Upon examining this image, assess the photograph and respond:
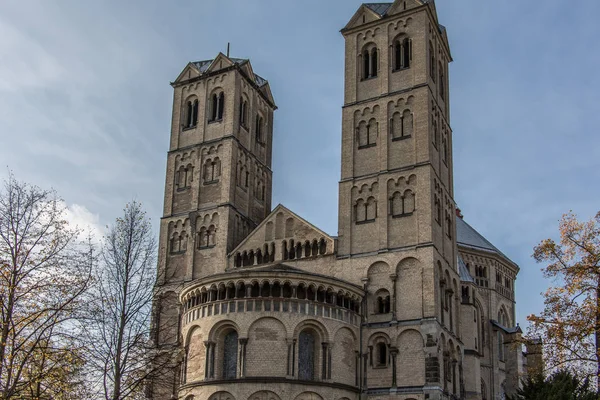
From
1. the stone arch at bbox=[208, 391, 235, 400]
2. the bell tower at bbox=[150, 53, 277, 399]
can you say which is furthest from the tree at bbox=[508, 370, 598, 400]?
the bell tower at bbox=[150, 53, 277, 399]

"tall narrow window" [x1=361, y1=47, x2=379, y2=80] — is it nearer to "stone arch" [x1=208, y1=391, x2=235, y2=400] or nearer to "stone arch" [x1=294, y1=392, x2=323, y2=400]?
"stone arch" [x1=294, y1=392, x2=323, y2=400]

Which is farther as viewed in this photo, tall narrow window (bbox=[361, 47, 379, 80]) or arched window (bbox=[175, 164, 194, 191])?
arched window (bbox=[175, 164, 194, 191])

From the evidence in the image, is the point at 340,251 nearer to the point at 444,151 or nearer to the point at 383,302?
the point at 383,302

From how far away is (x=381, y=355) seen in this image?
1694 inches

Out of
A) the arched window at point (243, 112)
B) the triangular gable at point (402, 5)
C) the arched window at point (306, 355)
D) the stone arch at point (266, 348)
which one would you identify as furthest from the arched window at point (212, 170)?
the arched window at point (306, 355)

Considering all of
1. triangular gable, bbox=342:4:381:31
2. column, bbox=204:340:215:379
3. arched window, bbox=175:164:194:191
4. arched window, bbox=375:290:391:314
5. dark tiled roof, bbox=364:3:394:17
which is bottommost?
column, bbox=204:340:215:379

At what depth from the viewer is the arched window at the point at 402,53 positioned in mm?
50219

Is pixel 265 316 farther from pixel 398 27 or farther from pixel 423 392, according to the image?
pixel 398 27

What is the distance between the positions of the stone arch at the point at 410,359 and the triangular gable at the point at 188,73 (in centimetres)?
2650

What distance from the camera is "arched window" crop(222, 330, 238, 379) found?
133 feet

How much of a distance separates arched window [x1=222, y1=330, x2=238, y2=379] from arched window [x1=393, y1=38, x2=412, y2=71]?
67.5 ft

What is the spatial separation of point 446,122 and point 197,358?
76.0 feet

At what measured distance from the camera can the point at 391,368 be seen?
42.2 m

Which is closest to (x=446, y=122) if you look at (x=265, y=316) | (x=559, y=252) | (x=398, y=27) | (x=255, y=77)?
(x=398, y=27)
